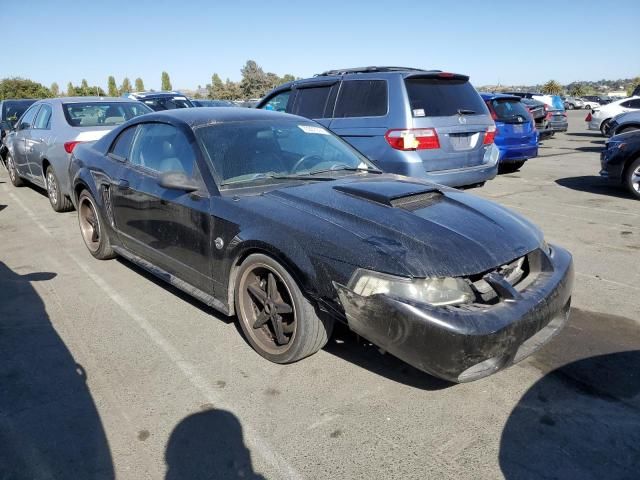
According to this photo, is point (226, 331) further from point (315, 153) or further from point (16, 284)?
point (16, 284)

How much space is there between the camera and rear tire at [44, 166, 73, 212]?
23.1ft

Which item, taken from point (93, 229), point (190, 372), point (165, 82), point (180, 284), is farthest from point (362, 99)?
point (165, 82)

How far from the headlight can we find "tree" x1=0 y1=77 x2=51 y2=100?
193 ft

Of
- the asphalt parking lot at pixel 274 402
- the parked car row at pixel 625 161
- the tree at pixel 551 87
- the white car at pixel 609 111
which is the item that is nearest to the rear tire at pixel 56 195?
the asphalt parking lot at pixel 274 402

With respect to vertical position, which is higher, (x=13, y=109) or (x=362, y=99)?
(x=13, y=109)

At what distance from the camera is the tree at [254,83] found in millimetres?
78550

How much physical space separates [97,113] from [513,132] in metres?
7.44

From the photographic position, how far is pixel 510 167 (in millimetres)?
11172

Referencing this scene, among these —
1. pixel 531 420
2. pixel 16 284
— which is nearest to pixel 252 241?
pixel 531 420

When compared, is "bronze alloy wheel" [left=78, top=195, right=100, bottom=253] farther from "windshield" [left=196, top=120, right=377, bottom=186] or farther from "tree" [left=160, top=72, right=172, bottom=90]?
"tree" [left=160, top=72, right=172, bottom=90]

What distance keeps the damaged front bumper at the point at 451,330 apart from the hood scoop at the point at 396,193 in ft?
2.58

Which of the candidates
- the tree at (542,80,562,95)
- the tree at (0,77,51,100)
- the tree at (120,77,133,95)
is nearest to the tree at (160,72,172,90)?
the tree at (120,77,133,95)

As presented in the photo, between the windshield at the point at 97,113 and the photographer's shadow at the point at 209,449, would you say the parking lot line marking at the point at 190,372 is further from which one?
the windshield at the point at 97,113

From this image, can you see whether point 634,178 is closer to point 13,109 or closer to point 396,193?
point 396,193
